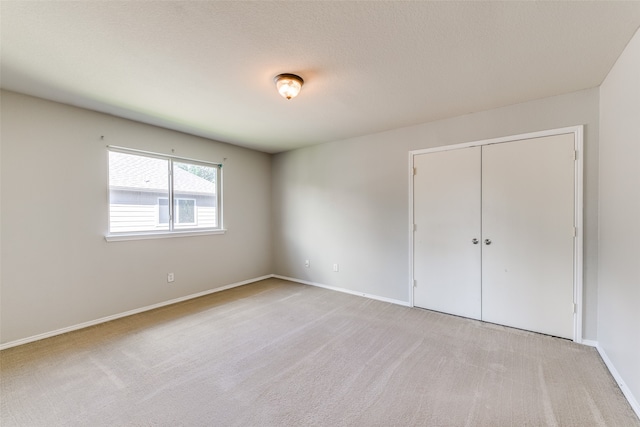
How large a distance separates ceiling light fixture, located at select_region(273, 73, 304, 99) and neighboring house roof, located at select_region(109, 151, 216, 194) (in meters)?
2.34

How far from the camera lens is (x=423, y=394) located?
1837 mm

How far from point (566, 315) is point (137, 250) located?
4.87 metres

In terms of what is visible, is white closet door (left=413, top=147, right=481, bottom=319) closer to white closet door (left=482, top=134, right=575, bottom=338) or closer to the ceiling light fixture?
white closet door (left=482, top=134, right=575, bottom=338)

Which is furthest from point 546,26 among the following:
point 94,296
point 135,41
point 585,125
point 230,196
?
point 94,296

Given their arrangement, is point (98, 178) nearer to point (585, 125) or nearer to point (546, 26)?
point (546, 26)

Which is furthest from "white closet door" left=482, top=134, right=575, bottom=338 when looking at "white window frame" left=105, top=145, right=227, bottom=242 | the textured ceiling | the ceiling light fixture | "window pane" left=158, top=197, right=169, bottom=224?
"window pane" left=158, top=197, right=169, bottom=224

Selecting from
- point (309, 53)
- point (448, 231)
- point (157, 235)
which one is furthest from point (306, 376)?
point (157, 235)

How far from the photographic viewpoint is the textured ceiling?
1.54 m

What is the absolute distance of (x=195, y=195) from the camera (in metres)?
4.04

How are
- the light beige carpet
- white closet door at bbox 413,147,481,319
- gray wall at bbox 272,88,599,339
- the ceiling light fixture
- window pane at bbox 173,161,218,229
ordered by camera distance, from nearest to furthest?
the light beige carpet → the ceiling light fixture → gray wall at bbox 272,88,599,339 → white closet door at bbox 413,147,481,319 → window pane at bbox 173,161,218,229

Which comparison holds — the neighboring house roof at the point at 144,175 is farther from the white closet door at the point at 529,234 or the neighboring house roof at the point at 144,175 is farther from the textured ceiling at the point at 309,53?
the white closet door at the point at 529,234

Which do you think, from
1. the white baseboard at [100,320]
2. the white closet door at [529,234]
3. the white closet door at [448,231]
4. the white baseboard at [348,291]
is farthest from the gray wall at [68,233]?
the white closet door at [529,234]

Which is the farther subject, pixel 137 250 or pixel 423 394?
pixel 137 250

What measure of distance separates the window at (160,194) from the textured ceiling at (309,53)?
2.46ft
